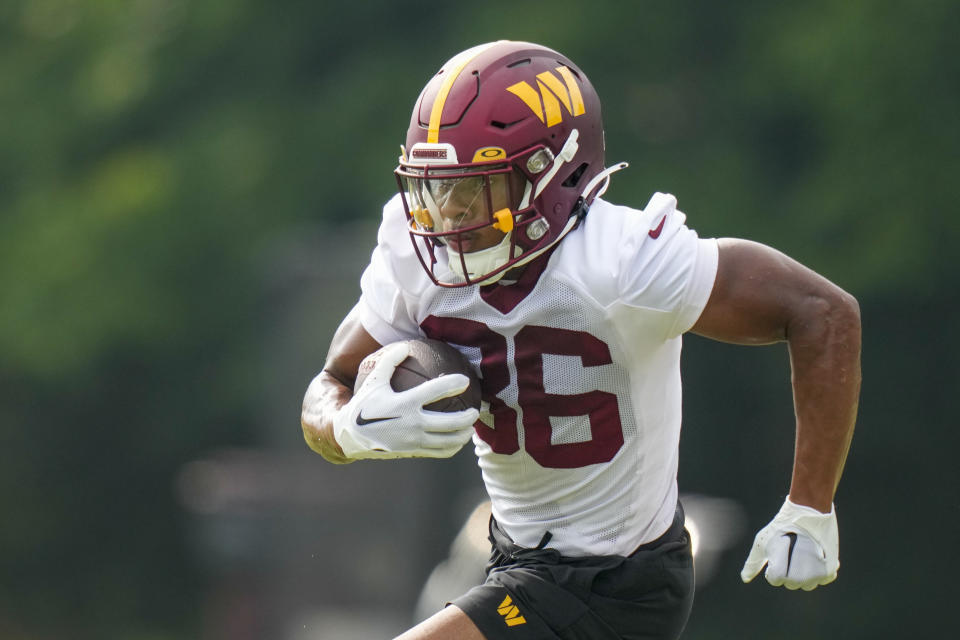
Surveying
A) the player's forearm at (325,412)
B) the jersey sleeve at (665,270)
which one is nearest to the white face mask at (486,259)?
the jersey sleeve at (665,270)

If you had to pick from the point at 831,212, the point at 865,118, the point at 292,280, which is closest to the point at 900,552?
the point at 831,212

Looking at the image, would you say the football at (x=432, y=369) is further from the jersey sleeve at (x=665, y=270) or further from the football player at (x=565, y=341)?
the jersey sleeve at (x=665, y=270)

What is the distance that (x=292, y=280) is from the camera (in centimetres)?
797

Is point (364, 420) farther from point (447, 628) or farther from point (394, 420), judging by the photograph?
point (447, 628)

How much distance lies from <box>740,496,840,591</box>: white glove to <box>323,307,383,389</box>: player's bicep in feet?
2.92

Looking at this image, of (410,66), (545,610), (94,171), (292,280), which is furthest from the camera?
(94,171)

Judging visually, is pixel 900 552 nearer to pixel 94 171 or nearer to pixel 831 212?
pixel 831 212

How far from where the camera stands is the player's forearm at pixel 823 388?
2770 mm

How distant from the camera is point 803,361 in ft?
9.17

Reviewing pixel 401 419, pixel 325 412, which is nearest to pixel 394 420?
pixel 401 419

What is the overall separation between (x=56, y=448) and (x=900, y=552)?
5.84 meters

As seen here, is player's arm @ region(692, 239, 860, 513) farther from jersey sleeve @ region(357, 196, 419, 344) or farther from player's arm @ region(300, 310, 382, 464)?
player's arm @ region(300, 310, 382, 464)

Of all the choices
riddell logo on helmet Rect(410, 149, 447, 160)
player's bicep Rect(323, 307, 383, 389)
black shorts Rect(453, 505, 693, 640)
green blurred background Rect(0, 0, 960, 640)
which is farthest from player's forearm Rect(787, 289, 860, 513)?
green blurred background Rect(0, 0, 960, 640)

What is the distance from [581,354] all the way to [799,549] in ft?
1.88
